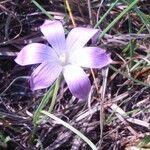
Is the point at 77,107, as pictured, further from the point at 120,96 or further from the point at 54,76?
the point at 54,76

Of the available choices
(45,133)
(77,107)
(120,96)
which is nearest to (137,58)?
(120,96)

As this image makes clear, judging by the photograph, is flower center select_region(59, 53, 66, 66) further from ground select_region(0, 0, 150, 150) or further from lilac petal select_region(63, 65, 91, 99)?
ground select_region(0, 0, 150, 150)

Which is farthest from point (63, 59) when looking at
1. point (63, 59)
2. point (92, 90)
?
point (92, 90)

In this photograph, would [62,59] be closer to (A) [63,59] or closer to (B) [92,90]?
(A) [63,59]

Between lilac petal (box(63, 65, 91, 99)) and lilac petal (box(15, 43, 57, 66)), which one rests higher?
lilac petal (box(15, 43, 57, 66))

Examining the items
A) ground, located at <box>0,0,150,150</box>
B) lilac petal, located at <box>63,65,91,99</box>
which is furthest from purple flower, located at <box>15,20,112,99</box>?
ground, located at <box>0,0,150,150</box>

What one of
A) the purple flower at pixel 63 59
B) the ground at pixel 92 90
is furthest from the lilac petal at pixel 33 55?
the ground at pixel 92 90

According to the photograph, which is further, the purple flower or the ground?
the ground
